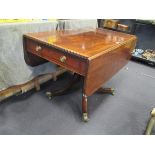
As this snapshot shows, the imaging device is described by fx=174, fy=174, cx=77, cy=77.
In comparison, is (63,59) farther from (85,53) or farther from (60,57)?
(85,53)

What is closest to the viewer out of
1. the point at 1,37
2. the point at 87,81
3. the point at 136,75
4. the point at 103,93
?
the point at 87,81

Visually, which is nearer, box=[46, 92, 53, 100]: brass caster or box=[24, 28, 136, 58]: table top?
box=[24, 28, 136, 58]: table top

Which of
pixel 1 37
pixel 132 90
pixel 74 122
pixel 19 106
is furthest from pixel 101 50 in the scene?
pixel 132 90

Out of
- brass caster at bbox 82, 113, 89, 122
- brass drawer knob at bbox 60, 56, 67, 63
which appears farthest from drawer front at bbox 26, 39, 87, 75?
brass caster at bbox 82, 113, 89, 122

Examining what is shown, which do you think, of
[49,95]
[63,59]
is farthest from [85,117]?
[63,59]

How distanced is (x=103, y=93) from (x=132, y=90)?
426 millimetres

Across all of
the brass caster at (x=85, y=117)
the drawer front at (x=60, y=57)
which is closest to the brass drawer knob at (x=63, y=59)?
the drawer front at (x=60, y=57)

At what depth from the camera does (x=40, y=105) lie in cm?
169

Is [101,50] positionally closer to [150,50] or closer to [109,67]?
[109,67]

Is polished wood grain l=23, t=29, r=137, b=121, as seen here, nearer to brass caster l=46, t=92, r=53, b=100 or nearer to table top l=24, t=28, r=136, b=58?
table top l=24, t=28, r=136, b=58

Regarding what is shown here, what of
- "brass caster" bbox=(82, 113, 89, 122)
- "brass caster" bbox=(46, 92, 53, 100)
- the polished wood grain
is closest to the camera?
the polished wood grain

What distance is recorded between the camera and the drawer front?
1.21 meters

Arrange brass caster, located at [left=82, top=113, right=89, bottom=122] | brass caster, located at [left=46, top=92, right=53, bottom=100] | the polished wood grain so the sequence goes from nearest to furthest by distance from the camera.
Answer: the polished wood grain
brass caster, located at [left=82, top=113, right=89, bottom=122]
brass caster, located at [left=46, top=92, right=53, bottom=100]

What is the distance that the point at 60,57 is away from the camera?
1.29 meters
